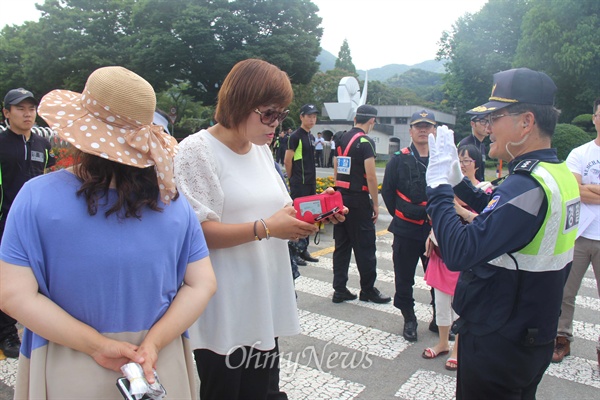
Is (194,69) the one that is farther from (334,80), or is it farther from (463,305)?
(463,305)

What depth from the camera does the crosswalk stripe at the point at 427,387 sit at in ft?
11.0

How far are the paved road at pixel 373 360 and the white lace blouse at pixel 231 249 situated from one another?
56.5 inches

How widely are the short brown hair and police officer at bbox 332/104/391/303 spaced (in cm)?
320

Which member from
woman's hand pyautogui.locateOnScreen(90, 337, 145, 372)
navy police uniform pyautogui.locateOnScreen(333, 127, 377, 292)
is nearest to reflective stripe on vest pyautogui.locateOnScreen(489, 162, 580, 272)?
woman's hand pyautogui.locateOnScreen(90, 337, 145, 372)

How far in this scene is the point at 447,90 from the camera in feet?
146

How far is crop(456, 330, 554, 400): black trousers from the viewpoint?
197cm

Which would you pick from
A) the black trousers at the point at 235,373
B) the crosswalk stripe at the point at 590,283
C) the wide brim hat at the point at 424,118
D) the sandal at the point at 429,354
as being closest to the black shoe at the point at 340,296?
the sandal at the point at 429,354

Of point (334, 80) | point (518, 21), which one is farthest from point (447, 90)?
point (334, 80)

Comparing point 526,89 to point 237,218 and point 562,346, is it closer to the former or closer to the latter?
point 237,218

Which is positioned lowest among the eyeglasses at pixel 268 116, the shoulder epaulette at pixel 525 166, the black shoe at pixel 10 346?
the black shoe at pixel 10 346

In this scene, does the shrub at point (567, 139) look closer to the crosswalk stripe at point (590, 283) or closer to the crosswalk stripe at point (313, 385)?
the crosswalk stripe at point (590, 283)

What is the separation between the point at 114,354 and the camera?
1.44 m

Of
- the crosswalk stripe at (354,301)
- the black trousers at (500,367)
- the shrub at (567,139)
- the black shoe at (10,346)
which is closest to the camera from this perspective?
the black trousers at (500,367)

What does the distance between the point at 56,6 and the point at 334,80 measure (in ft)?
90.3
